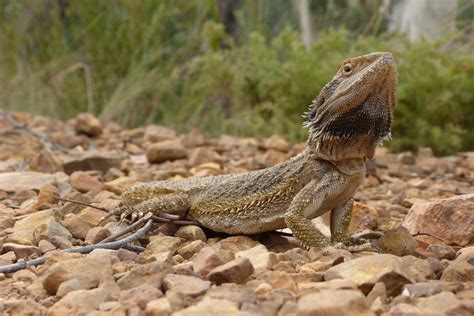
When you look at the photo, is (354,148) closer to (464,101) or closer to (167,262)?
(167,262)

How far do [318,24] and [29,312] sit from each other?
11053mm

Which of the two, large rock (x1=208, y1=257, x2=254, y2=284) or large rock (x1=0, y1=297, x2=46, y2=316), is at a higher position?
large rock (x1=208, y1=257, x2=254, y2=284)

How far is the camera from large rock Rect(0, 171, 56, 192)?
4902mm

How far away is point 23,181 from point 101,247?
184 cm

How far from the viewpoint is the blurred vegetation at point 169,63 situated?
332 inches

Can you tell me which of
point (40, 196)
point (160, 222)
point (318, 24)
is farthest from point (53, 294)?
point (318, 24)

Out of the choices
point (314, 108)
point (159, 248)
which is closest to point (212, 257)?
point (159, 248)

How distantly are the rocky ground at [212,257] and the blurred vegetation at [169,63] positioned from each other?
7.25ft

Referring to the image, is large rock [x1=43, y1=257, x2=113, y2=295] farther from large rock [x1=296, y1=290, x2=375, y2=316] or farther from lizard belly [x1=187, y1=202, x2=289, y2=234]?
lizard belly [x1=187, y1=202, x2=289, y2=234]

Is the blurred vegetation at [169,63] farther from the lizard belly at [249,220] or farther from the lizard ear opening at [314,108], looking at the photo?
the lizard belly at [249,220]

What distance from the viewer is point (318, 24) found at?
1294 centimetres

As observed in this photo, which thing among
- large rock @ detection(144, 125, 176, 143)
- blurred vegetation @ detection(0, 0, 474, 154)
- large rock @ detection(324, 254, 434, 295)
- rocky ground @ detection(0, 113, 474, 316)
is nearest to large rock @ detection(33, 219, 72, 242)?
rocky ground @ detection(0, 113, 474, 316)

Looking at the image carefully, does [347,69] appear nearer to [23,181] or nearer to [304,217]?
[304,217]

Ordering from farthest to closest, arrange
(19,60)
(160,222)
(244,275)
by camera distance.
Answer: (19,60) < (160,222) < (244,275)
